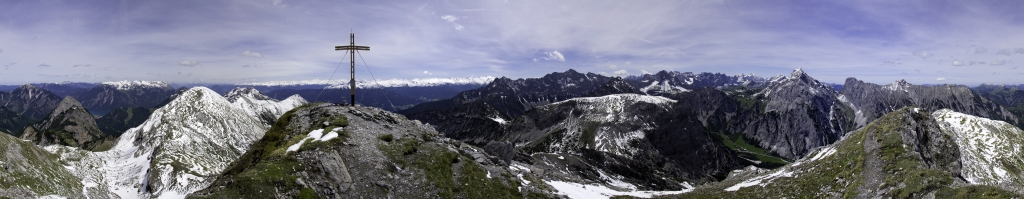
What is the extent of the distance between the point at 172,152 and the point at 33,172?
4705 centimetres

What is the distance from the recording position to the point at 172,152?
5418 inches

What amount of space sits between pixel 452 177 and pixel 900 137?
5065cm

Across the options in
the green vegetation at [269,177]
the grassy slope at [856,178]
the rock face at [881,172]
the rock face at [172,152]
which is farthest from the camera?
the rock face at [172,152]

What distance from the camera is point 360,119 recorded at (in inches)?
1935

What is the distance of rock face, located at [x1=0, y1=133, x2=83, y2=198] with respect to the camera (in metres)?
83.8

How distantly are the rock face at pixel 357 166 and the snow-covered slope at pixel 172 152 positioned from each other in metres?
56.5

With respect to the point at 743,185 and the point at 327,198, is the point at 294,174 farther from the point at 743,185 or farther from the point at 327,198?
the point at 743,185

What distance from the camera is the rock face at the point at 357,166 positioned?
3051 centimetres

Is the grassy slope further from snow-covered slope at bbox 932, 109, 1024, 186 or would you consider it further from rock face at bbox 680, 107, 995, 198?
snow-covered slope at bbox 932, 109, 1024, 186

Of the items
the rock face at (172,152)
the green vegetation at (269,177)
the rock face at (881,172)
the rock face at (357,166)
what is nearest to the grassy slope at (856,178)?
the rock face at (881,172)

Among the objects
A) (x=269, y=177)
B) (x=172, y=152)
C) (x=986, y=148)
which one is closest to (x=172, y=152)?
(x=172, y=152)

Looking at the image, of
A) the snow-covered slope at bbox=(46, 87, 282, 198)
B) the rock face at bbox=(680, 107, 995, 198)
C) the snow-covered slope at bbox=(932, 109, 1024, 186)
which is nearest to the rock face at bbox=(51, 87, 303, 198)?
the snow-covered slope at bbox=(46, 87, 282, 198)

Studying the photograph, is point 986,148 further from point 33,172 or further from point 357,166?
point 33,172

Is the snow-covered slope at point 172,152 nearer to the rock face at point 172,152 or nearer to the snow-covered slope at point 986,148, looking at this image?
the rock face at point 172,152
